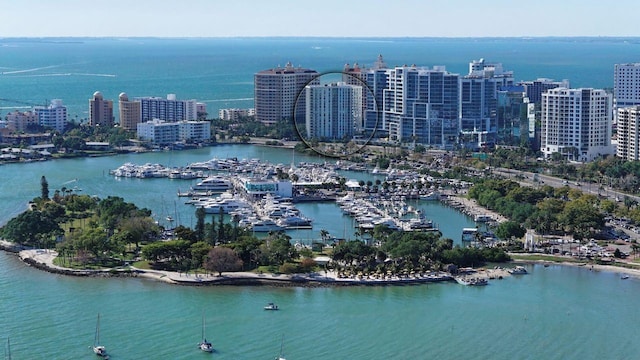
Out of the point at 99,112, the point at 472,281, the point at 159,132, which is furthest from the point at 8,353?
the point at 99,112

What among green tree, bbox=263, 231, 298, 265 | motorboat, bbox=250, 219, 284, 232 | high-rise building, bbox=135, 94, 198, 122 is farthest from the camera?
high-rise building, bbox=135, 94, 198, 122

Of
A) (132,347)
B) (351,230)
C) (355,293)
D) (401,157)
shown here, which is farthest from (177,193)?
(132,347)

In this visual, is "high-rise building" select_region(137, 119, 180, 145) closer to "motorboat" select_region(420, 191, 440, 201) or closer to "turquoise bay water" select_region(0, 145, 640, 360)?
"motorboat" select_region(420, 191, 440, 201)

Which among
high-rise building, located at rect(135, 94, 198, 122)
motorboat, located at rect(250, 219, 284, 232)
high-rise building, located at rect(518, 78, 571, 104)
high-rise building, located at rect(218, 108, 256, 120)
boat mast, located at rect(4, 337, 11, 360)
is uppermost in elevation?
high-rise building, located at rect(518, 78, 571, 104)

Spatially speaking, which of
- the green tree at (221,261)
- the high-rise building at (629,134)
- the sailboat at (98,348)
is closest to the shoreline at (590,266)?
the green tree at (221,261)

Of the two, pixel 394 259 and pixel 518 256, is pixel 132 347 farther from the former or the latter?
pixel 518 256

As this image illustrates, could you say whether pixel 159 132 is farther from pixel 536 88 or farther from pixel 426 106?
pixel 536 88

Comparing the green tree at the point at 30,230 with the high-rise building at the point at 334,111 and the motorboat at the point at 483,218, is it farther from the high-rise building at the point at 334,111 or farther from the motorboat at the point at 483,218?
the high-rise building at the point at 334,111

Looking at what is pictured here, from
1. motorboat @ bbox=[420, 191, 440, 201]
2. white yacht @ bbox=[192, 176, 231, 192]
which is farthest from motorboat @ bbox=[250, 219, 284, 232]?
motorboat @ bbox=[420, 191, 440, 201]
